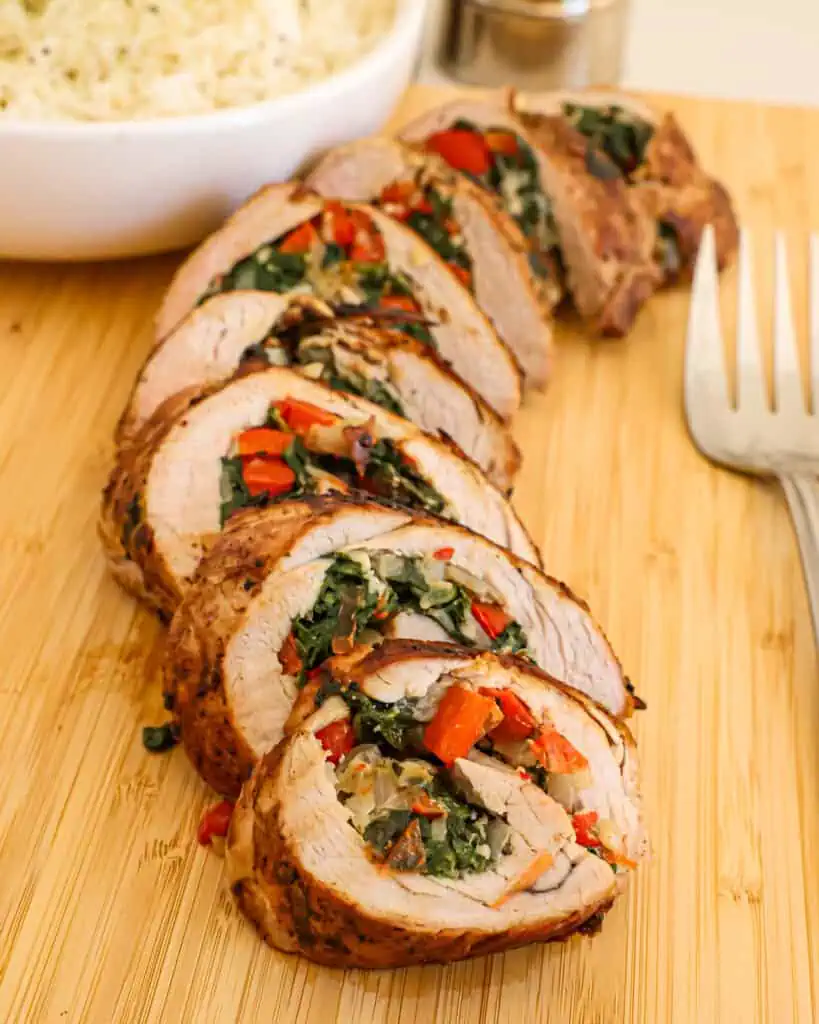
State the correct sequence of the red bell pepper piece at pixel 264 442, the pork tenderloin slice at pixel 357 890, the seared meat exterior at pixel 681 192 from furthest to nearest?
the seared meat exterior at pixel 681 192
the red bell pepper piece at pixel 264 442
the pork tenderloin slice at pixel 357 890

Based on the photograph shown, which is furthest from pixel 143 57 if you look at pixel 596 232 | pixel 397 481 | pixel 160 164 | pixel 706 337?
pixel 706 337

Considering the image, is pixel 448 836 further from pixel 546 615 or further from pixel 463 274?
pixel 463 274

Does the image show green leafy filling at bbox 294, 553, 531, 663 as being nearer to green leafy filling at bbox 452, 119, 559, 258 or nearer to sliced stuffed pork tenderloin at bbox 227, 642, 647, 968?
sliced stuffed pork tenderloin at bbox 227, 642, 647, 968

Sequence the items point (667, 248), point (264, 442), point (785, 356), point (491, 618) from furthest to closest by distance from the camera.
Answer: point (667, 248) → point (785, 356) → point (264, 442) → point (491, 618)

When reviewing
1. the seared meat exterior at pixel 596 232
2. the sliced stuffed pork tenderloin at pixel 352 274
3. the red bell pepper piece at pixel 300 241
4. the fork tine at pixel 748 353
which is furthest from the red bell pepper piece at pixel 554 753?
the seared meat exterior at pixel 596 232

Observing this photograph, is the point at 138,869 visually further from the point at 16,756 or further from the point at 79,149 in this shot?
the point at 79,149

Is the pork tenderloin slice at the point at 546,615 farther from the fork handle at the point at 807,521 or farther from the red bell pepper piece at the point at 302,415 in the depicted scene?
the fork handle at the point at 807,521

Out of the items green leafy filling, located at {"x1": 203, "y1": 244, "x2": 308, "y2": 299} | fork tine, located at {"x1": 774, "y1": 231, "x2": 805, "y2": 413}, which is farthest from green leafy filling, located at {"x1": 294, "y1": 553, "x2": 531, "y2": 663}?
fork tine, located at {"x1": 774, "y1": 231, "x2": 805, "y2": 413}
